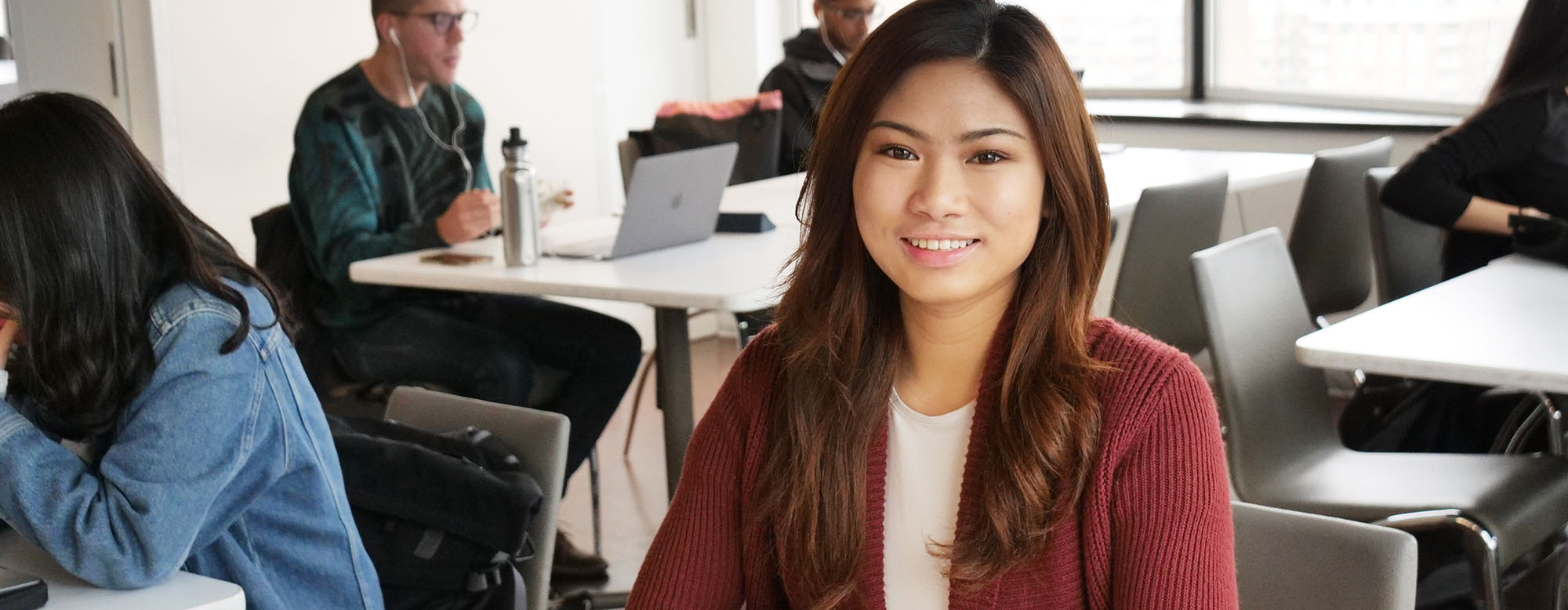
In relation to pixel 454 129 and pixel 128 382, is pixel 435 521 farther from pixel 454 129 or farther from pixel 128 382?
pixel 454 129

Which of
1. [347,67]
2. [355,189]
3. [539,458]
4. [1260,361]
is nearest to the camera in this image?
[539,458]

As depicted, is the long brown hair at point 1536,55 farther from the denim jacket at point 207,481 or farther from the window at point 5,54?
the window at point 5,54

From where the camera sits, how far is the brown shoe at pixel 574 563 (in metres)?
3.31

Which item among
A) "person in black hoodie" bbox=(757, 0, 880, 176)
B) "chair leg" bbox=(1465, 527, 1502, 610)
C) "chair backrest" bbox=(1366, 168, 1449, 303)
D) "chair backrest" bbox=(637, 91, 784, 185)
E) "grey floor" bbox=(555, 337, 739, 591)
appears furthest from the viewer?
"person in black hoodie" bbox=(757, 0, 880, 176)

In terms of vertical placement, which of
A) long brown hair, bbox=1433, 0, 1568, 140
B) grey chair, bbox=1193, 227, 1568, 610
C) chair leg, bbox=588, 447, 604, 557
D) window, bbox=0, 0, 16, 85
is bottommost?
chair leg, bbox=588, 447, 604, 557

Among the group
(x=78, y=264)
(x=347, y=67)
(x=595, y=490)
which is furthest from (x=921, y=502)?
(x=347, y=67)

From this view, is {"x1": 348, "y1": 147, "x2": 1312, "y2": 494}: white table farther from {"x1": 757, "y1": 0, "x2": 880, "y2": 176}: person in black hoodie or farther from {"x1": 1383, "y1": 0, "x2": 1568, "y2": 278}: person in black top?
{"x1": 757, "y1": 0, "x2": 880, "y2": 176}: person in black hoodie

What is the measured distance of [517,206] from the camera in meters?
2.93

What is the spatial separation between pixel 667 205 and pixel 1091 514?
6.19ft

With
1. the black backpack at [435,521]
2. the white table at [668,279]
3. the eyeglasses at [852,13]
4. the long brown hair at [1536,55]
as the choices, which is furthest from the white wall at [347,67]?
the long brown hair at [1536,55]

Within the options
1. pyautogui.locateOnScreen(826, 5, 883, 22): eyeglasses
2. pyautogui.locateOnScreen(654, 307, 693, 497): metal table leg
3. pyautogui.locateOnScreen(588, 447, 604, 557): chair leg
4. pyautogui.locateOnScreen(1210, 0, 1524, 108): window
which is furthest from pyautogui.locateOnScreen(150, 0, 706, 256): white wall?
pyautogui.locateOnScreen(1210, 0, 1524, 108): window

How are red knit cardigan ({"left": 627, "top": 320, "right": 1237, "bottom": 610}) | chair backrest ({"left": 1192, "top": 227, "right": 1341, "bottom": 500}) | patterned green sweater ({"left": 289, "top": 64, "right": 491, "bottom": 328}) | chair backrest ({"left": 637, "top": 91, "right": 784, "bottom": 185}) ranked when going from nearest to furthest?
red knit cardigan ({"left": 627, "top": 320, "right": 1237, "bottom": 610}) < chair backrest ({"left": 1192, "top": 227, "right": 1341, "bottom": 500}) < patterned green sweater ({"left": 289, "top": 64, "right": 491, "bottom": 328}) < chair backrest ({"left": 637, "top": 91, "right": 784, "bottom": 185})

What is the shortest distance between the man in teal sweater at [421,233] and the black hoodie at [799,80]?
116 cm

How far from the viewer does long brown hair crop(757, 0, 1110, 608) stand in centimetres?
123
